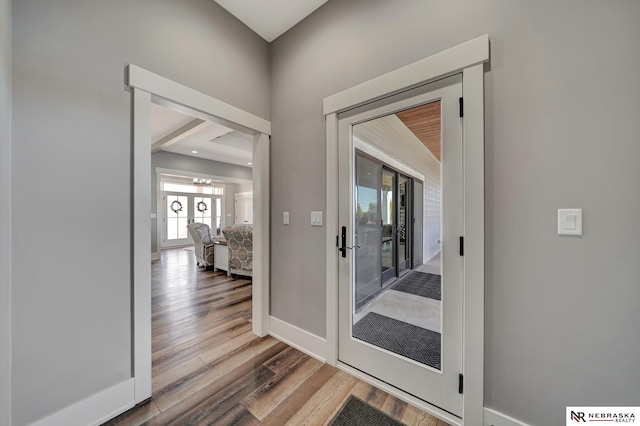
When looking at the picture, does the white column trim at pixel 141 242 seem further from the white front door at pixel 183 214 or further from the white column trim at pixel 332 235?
the white front door at pixel 183 214

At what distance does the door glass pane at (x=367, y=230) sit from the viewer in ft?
6.59

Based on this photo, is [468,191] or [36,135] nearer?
[36,135]

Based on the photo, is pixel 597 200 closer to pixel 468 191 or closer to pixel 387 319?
pixel 468 191

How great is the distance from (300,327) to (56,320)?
162cm

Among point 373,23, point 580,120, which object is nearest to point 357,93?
point 373,23

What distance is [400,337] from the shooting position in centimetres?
190

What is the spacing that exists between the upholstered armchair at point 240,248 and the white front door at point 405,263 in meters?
2.78

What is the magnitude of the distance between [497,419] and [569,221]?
3.69ft

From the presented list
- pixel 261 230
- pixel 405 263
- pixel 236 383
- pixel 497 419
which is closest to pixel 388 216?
pixel 405 263

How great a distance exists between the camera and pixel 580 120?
3.51ft

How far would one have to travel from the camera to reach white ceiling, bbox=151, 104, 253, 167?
407 cm

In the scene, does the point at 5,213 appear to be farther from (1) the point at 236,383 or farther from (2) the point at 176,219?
(2) the point at 176,219

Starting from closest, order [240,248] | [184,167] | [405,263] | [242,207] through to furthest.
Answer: [405,263], [240,248], [184,167], [242,207]

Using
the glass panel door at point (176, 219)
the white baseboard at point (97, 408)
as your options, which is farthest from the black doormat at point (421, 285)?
the glass panel door at point (176, 219)
